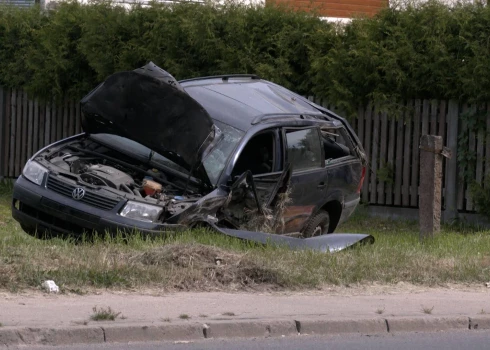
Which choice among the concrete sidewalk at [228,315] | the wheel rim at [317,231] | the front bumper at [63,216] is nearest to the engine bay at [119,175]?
the front bumper at [63,216]

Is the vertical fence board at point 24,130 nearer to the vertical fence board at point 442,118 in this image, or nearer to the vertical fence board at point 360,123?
the vertical fence board at point 360,123

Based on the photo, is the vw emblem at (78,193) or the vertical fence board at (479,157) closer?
the vw emblem at (78,193)

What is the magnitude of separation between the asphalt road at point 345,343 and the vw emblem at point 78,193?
8.89 feet

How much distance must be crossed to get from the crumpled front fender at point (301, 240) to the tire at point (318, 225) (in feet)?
3.50

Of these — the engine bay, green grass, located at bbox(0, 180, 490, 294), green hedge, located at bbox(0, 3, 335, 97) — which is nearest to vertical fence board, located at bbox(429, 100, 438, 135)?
green hedge, located at bbox(0, 3, 335, 97)

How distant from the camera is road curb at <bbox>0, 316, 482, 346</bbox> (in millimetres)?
6758

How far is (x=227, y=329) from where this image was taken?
7.25m

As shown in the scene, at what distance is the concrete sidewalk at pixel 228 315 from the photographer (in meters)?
6.91

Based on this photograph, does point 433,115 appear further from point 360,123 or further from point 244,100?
point 244,100

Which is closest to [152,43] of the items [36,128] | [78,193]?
[36,128]

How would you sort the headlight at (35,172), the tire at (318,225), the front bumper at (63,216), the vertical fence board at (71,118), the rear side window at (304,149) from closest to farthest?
the front bumper at (63,216) → the headlight at (35,172) → the rear side window at (304,149) → the tire at (318,225) → the vertical fence board at (71,118)

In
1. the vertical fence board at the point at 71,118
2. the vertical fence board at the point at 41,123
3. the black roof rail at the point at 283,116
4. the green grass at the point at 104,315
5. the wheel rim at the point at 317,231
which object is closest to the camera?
the green grass at the point at 104,315

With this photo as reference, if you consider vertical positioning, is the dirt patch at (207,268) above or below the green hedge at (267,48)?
below

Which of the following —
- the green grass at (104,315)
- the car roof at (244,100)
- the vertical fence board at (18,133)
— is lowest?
the vertical fence board at (18,133)
